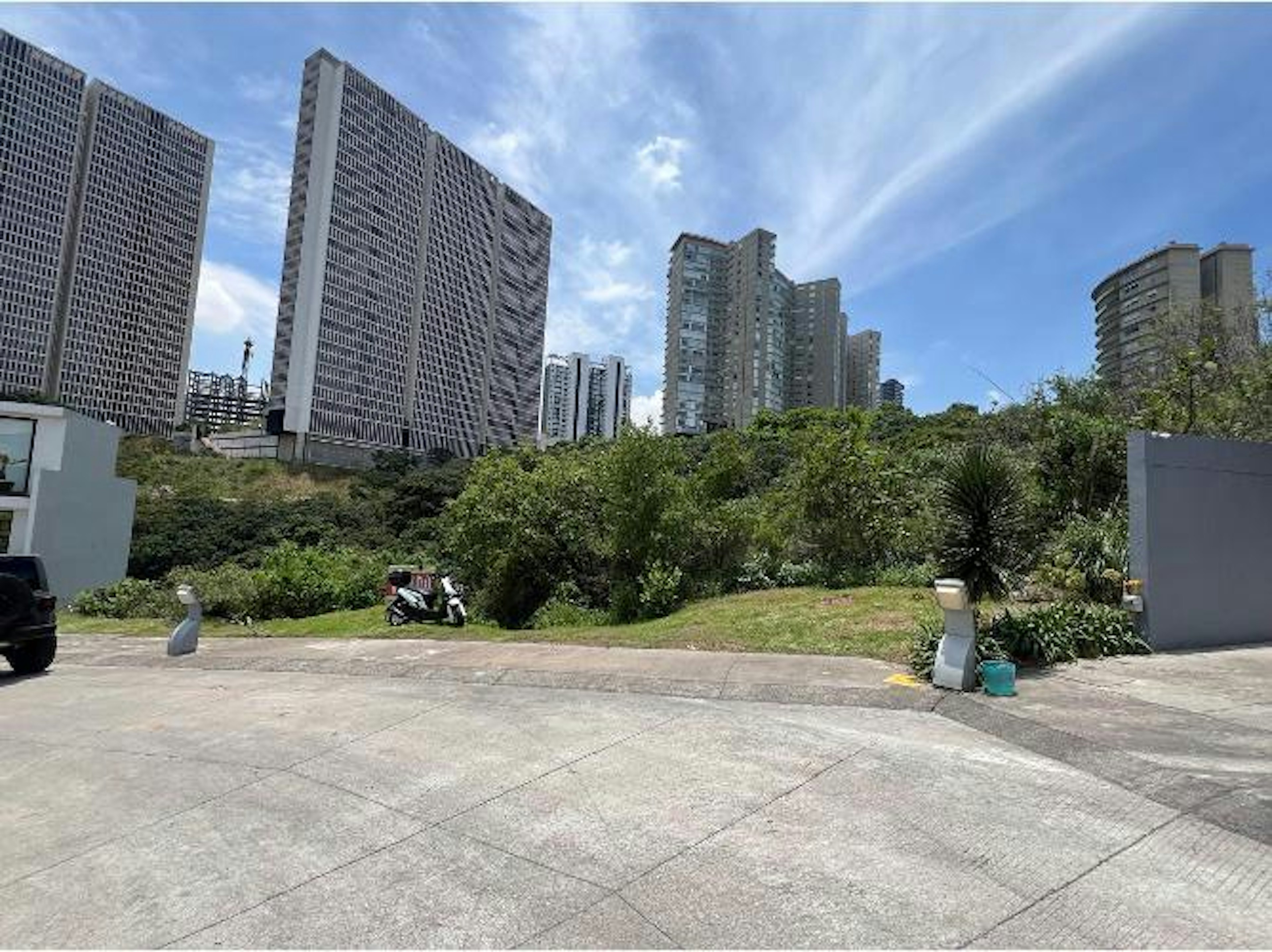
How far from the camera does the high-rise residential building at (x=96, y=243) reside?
8894 cm

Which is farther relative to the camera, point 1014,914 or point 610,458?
point 610,458

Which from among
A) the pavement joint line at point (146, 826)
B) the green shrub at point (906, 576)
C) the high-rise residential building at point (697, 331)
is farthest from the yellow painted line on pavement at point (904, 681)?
the high-rise residential building at point (697, 331)

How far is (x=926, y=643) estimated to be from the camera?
27.3ft

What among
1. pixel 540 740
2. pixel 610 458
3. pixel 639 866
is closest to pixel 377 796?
pixel 540 740

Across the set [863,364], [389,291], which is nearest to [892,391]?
[863,364]

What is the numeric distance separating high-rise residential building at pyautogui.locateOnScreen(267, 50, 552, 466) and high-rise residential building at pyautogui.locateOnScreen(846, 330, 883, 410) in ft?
154

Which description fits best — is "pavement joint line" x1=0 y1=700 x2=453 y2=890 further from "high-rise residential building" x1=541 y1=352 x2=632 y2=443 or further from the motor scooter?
"high-rise residential building" x1=541 y1=352 x2=632 y2=443

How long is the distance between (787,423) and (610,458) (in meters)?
53.7

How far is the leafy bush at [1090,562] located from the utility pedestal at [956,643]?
3592 millimetres

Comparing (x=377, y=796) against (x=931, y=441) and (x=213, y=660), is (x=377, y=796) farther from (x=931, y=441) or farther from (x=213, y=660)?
(x=931, y=441)

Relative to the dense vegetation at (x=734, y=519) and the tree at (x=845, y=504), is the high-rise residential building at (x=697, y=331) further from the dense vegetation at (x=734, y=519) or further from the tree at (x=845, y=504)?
the tree at (x=845, y=504)

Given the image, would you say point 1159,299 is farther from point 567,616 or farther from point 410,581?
point 410,581

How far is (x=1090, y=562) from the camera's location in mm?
11305

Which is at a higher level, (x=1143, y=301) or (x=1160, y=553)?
(x=1143, y=301)
